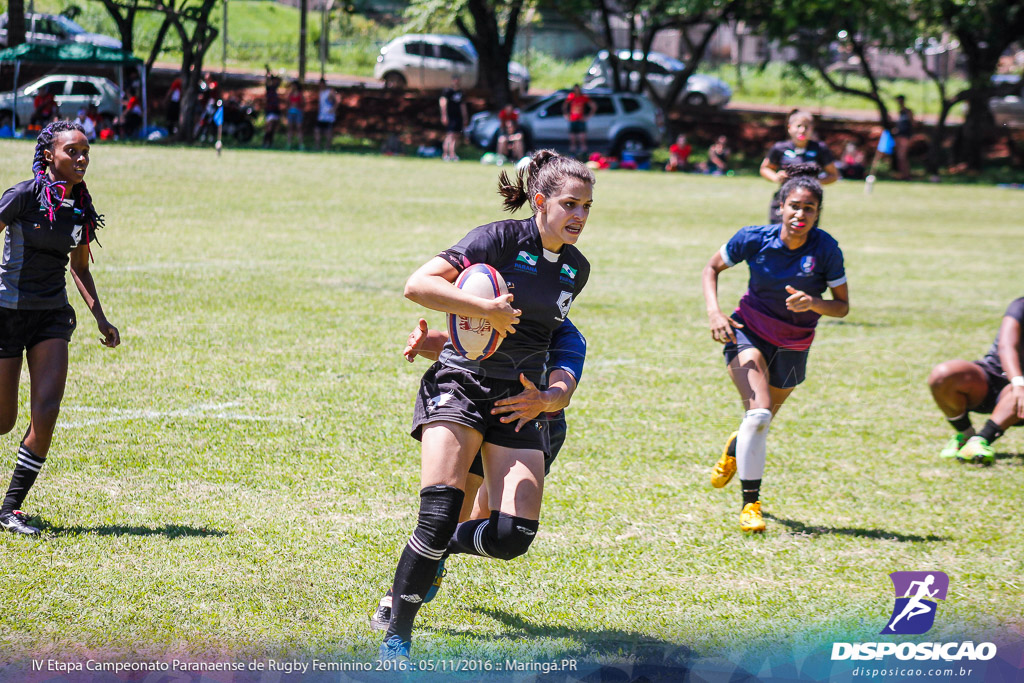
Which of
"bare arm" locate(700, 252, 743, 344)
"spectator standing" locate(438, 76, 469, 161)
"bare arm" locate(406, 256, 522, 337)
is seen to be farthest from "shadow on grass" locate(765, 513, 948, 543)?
"spectator standing" locate(438, 76, 469, 161)

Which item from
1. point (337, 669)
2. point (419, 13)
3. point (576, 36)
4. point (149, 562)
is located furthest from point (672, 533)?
point (576, 36)

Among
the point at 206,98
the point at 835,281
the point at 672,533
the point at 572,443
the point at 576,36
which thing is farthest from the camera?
the point at 576,36

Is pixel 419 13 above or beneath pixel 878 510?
above

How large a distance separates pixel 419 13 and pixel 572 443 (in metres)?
31.5

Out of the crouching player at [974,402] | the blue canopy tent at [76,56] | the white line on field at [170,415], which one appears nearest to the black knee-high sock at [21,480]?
the white line on field at [170,415]

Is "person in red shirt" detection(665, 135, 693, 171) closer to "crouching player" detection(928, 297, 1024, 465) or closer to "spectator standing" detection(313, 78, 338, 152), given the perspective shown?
"spectator standing" detection(313, 78, 338, 152)

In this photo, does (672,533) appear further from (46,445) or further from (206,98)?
(206,98)

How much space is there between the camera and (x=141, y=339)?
9.59 metres

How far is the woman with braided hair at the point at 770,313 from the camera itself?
604cm

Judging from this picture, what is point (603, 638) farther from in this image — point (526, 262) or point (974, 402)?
point (974, 402)

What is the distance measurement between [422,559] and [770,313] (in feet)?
9.96

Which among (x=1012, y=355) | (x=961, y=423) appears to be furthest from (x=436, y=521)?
(x=961, y=423)

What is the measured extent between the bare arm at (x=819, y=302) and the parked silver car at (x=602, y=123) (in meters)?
28.4

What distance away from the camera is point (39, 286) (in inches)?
214
